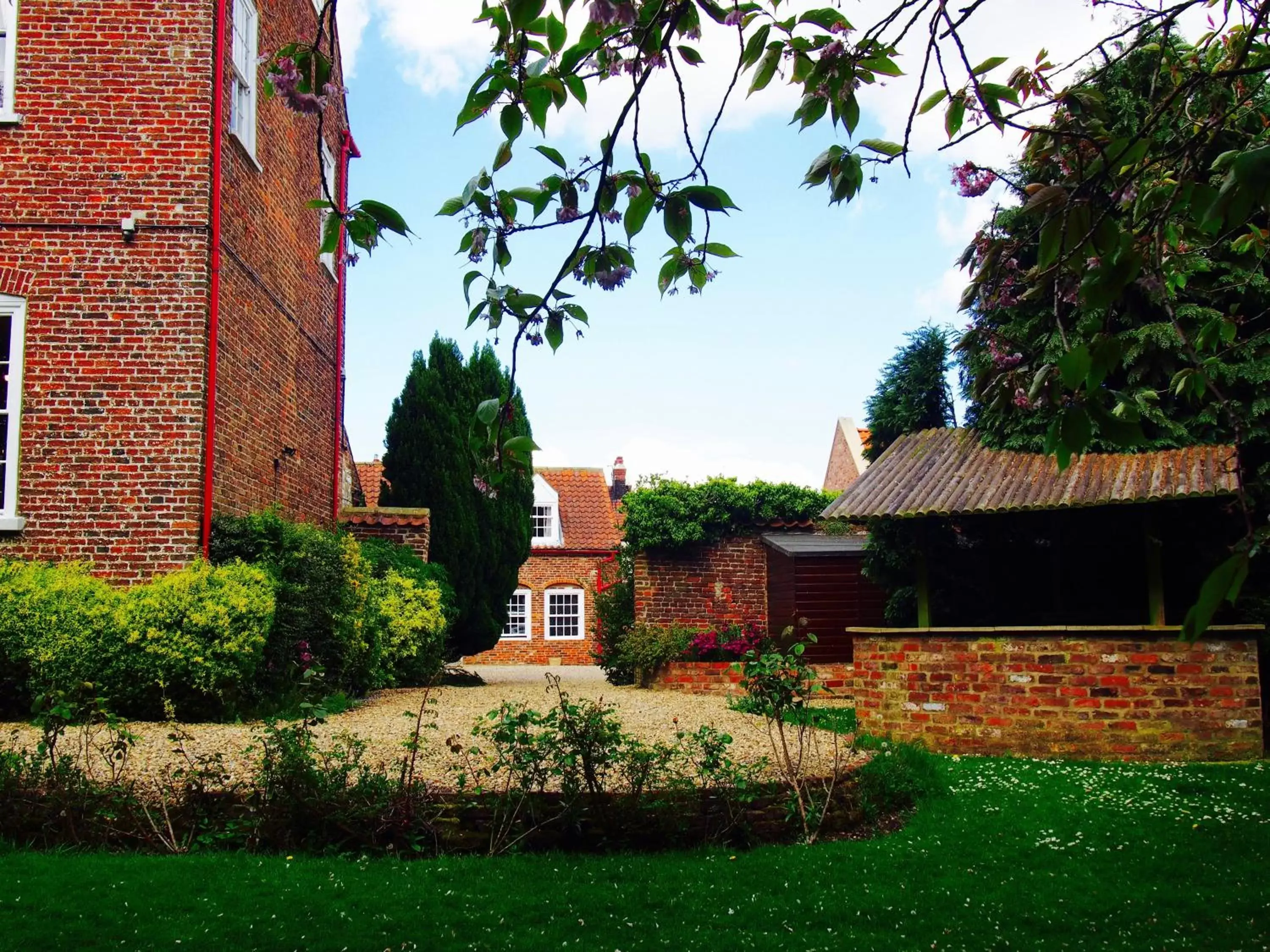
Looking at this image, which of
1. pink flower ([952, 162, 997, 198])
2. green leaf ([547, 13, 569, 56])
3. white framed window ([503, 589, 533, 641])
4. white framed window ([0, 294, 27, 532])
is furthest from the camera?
white framed window ([503, 589, 533, 641])

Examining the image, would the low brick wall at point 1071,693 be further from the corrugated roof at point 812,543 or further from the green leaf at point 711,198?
the green leaf at point 711,198

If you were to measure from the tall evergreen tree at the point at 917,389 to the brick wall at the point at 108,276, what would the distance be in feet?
30.3

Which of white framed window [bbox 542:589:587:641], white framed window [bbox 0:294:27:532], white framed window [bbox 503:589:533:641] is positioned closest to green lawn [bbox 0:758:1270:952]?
white framed window [bbox 0:294:27:532]

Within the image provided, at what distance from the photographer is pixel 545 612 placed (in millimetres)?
31031

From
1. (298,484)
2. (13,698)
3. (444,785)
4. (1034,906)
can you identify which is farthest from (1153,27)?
(298,484)

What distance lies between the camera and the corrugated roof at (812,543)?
17.6 metres

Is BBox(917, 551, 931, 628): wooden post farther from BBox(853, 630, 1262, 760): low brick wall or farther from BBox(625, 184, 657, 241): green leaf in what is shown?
BBox(625, 184, 657, 241): green leaf

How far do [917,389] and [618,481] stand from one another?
71.2 feet

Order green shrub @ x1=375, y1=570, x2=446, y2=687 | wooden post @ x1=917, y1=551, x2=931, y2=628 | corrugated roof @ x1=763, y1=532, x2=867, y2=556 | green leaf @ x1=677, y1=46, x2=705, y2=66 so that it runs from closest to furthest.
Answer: green leaf @ x1=677, y1=46, x2=705, y2=66, wooden post @ x1=917, y1=551, x2=931, y2=628, green shrub @ x1=375, y1=570, x2=446, y2=687, corrugated roof @ x1=763, y1=532, x2=867, y2=556

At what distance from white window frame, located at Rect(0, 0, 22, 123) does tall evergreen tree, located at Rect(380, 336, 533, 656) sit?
820 centimetres

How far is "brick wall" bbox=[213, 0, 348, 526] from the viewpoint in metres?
11.7

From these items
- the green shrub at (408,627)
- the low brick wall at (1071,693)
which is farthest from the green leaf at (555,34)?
the green shrub at (408,627)

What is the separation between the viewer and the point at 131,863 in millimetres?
5910

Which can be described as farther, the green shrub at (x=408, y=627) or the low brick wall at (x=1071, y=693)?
the green shrub at (x=408, y=627)
